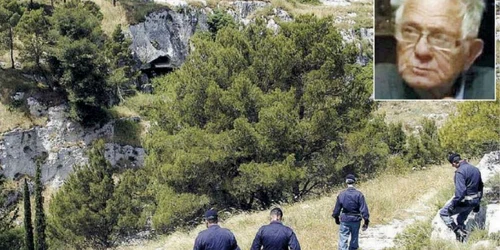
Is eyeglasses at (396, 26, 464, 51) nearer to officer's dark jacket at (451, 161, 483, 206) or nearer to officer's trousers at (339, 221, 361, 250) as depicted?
officer's dark jacket at (451, 161, 483, 206)

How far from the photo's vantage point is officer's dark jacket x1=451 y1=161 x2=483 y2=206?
7523mm

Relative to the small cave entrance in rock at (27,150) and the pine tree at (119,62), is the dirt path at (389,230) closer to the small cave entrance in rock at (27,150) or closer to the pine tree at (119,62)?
the small cave entrance in rock at (27,150)


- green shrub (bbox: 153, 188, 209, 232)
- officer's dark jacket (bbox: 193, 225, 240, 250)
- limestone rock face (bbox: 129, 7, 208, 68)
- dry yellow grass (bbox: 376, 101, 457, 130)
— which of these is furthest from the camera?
limestone rock face (bbox: 129, 7, 208, 68)

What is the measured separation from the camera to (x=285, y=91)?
1764 cm

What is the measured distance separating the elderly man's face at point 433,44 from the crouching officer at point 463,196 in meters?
3.06

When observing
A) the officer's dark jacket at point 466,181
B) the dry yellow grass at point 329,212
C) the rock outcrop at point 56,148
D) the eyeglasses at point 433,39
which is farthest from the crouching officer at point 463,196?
the rock outcrop at point 56,148

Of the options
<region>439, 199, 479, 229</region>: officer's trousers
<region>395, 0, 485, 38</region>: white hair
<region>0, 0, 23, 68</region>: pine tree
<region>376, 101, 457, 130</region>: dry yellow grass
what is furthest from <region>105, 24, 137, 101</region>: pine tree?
<region>439, 199, 479, 229</region>: officer's trousers

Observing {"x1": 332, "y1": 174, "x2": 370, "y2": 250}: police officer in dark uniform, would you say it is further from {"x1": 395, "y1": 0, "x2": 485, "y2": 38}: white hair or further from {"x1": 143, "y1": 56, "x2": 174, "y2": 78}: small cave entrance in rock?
{"x1": 143, "y1": 56, "x2": 174, "y2": 78}: small cave entrance in rock

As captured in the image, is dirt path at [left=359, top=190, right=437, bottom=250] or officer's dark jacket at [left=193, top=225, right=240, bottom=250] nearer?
officer's dark jacket at [left=193, top=225, right=240, bottom=250]

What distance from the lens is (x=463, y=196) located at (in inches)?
298

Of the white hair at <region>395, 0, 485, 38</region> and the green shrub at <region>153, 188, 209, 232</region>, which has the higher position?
the white hair at <region>395, 0, 485, 38</region>

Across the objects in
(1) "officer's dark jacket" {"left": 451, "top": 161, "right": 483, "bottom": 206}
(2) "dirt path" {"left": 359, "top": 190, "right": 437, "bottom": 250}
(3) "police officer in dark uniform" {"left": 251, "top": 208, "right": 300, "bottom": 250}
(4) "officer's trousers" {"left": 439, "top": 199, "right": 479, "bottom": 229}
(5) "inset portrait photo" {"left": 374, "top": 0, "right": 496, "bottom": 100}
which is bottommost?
(2) "dirt path" {"left": 359, "top": 190, "right": 437, "bottom": 250}

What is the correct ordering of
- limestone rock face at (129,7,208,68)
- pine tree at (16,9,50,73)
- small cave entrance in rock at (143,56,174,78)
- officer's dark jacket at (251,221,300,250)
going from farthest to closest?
small cave entrance in rock at (143,56,174,78)
limestone rock face at (129,7,208,68)
pine tree at (16,9,50,73)
officer's dark jacket at (251,221,300,250)

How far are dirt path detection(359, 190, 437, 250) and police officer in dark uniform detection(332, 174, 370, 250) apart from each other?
4.57 feet
